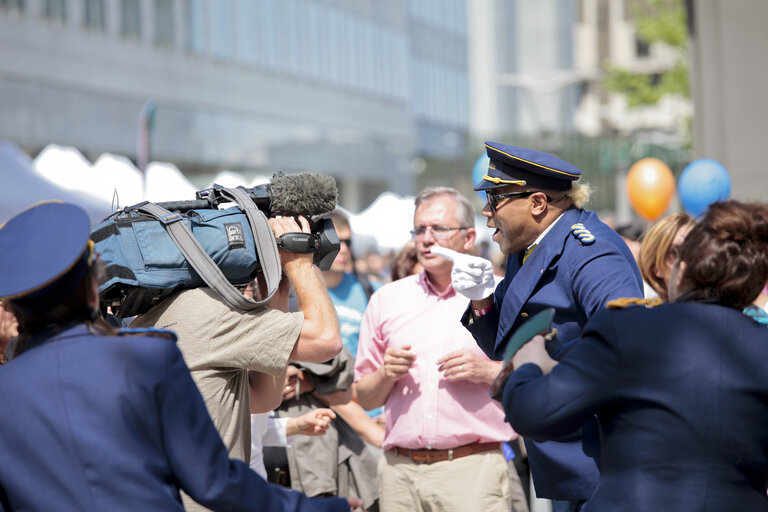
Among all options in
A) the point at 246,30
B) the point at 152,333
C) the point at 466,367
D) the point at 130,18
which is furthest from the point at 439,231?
the point at 246,30

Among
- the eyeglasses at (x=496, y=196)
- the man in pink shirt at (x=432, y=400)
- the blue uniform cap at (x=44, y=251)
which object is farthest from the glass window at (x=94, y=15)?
the blue uniform cap at (x=44, y=251)

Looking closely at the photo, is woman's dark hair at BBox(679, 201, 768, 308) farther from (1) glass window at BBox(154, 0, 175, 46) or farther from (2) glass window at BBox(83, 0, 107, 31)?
(1) glass window at BBox(154, 0, 175, 46)

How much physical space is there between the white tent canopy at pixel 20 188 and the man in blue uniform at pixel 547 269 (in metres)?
5.59

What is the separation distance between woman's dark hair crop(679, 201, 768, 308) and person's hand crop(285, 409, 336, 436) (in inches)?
108

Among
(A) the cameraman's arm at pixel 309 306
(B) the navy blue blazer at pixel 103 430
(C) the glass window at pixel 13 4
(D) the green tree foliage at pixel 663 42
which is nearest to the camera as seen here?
(B) the navy blue blazer at pixel 103 430

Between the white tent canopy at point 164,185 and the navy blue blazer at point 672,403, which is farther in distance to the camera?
the white tent canopy at point 164,185

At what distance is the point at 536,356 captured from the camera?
253 centimetres

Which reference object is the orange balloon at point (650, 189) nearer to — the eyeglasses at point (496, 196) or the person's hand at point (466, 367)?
the person's hand at point (466, 367)

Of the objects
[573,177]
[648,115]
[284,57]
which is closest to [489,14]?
[648,115]

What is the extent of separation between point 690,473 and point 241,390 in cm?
142

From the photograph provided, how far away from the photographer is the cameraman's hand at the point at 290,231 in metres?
3.22

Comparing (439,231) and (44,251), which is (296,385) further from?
(44,251)

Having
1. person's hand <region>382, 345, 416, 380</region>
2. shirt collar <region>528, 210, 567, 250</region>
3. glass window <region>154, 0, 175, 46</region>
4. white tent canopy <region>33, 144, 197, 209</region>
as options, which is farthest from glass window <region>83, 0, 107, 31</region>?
shirt collar <region>528, 210, 567, 250</region>

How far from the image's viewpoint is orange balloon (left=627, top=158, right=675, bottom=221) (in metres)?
12.4
